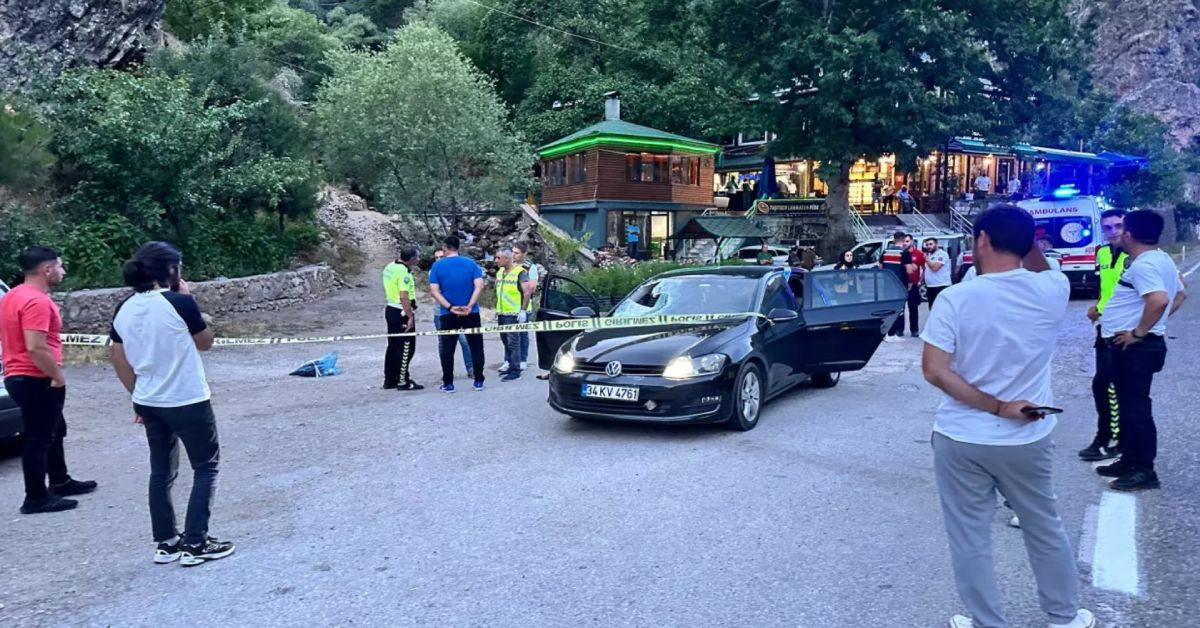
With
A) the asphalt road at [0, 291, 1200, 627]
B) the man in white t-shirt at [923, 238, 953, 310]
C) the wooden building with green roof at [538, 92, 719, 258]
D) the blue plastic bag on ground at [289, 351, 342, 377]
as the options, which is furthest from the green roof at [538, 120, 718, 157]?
the asphalt road at [0, 291, 1200, 627]

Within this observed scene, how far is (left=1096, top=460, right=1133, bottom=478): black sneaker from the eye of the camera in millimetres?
5493

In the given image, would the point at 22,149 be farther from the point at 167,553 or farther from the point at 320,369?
the point at 167,553

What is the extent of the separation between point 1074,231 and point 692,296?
14296 millimetres

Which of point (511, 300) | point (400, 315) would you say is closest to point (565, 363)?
point (400, 315)

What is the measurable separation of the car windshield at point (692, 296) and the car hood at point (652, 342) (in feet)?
1.41

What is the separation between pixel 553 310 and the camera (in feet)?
32.4

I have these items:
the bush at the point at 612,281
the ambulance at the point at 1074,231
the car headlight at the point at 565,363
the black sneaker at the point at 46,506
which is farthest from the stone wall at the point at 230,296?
the ambulance at the point at 1074,231

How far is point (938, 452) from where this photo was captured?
334 cm

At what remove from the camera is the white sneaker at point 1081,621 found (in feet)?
11.0

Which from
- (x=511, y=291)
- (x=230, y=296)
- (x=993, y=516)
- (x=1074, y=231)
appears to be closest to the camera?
(x=993, y=516)

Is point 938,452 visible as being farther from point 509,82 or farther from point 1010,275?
point 509,82

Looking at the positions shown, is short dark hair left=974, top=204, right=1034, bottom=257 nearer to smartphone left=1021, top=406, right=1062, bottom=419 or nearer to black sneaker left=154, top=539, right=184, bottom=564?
smartphone left=1021, top=406, right=1062, bottom=419

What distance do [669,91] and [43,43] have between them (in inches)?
951

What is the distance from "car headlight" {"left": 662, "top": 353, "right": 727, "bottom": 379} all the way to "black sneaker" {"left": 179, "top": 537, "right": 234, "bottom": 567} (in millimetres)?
3580
